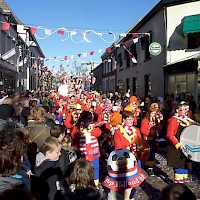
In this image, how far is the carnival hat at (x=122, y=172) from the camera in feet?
15.1

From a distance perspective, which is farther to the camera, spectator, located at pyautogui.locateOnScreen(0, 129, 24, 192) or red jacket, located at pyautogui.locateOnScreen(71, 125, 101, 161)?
red jacket, located at pyautogui.locateOnScreen(71, 125, 101, 161)

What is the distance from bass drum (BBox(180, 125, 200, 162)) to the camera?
5520 millimetres

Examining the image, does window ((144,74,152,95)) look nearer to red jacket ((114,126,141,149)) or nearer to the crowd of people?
the crowd of people

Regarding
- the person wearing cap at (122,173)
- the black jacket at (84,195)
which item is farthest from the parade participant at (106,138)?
the black jacket at (84,195)

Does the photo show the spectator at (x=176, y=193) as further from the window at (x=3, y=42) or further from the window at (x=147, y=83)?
the window at (x=3, y=42)

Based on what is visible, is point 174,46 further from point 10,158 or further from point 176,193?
point 176,193

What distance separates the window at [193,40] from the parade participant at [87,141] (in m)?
12.4

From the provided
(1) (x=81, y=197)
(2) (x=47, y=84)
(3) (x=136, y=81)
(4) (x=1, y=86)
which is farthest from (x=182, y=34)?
(2) (x=47, y=84)

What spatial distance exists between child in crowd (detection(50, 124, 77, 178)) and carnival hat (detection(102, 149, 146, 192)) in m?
0.64

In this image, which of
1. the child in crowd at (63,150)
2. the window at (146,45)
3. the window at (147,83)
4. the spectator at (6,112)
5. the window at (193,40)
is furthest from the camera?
the window at (147,83)

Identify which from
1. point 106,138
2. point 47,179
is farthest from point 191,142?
point 106,138

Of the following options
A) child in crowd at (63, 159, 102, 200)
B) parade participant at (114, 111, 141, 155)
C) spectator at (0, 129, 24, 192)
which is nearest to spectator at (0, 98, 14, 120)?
parade participant at (114, 111, 141, 155)

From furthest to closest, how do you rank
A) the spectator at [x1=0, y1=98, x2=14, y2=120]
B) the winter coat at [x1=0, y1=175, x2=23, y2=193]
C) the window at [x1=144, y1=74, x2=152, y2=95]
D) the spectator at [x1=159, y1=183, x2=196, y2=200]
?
1. the window at [x1=144, y1=74, x2=152, y2=95]
2. the spectator at [x1=0, y1=98, x2=14, y2=120]
3. the winter coat at [x1=0, y1=175, x2=23, y2=193]
4. the spectator at [x1=159, y1=183, x2=196, y2=200]

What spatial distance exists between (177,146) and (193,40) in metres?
12.6
